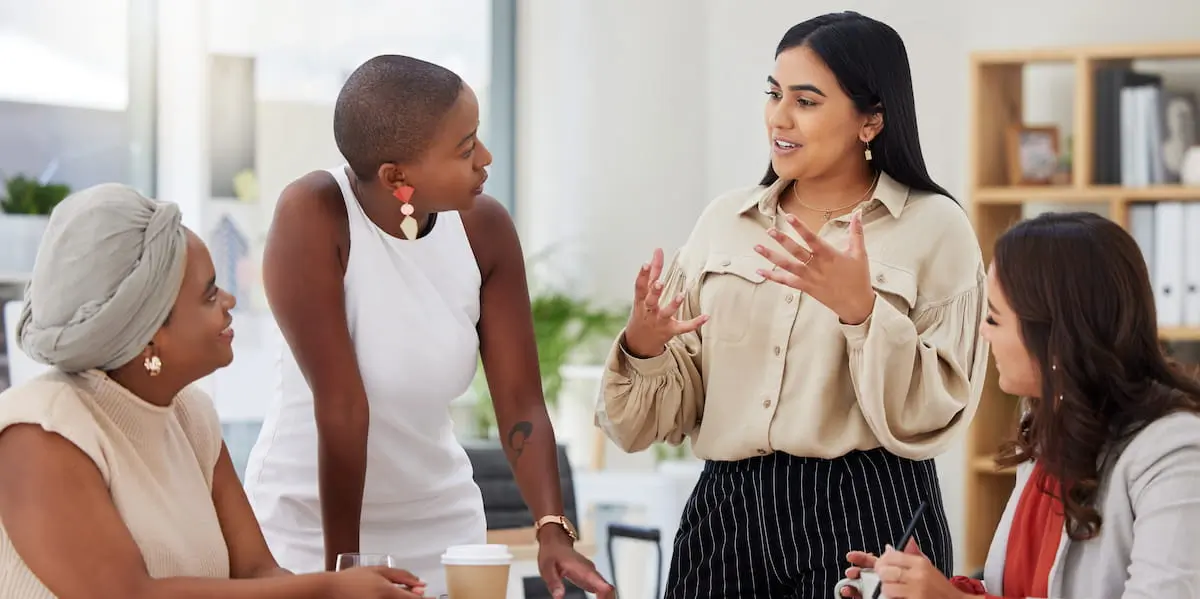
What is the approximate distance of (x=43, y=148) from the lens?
462 centimetres

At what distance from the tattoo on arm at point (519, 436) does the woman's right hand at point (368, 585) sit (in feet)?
1.72

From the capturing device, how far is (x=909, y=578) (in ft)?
5.55

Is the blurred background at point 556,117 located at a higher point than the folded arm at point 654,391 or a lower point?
higher

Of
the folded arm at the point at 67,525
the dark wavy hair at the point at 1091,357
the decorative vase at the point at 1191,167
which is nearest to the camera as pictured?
the folded arm at the point at 67,525

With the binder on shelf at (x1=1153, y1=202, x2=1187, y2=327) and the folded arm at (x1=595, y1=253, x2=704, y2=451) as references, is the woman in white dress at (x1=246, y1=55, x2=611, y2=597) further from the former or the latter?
the binder on shelf at (x1=1153, y1=202, x2=1187, y2=327)

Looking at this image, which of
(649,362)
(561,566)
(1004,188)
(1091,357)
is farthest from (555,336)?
(1091,357)

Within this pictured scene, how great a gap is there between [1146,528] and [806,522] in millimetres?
470

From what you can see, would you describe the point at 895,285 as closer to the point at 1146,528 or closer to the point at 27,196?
the point at 1146,528

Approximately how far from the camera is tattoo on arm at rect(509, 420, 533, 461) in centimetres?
215

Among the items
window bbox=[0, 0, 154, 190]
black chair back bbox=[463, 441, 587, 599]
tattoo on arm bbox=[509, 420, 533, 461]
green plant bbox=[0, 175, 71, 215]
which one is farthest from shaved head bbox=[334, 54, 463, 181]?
window bbox=[0, 0, 154, 190]

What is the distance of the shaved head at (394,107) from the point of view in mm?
1990

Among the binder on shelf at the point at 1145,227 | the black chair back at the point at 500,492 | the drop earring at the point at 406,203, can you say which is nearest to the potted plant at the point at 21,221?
the black chair back at the point at 500,492

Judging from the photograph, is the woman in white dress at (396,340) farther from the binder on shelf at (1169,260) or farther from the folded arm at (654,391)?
the binder on shelf at (1169,260)

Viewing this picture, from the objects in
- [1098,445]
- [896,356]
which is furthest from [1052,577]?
[896,356]
